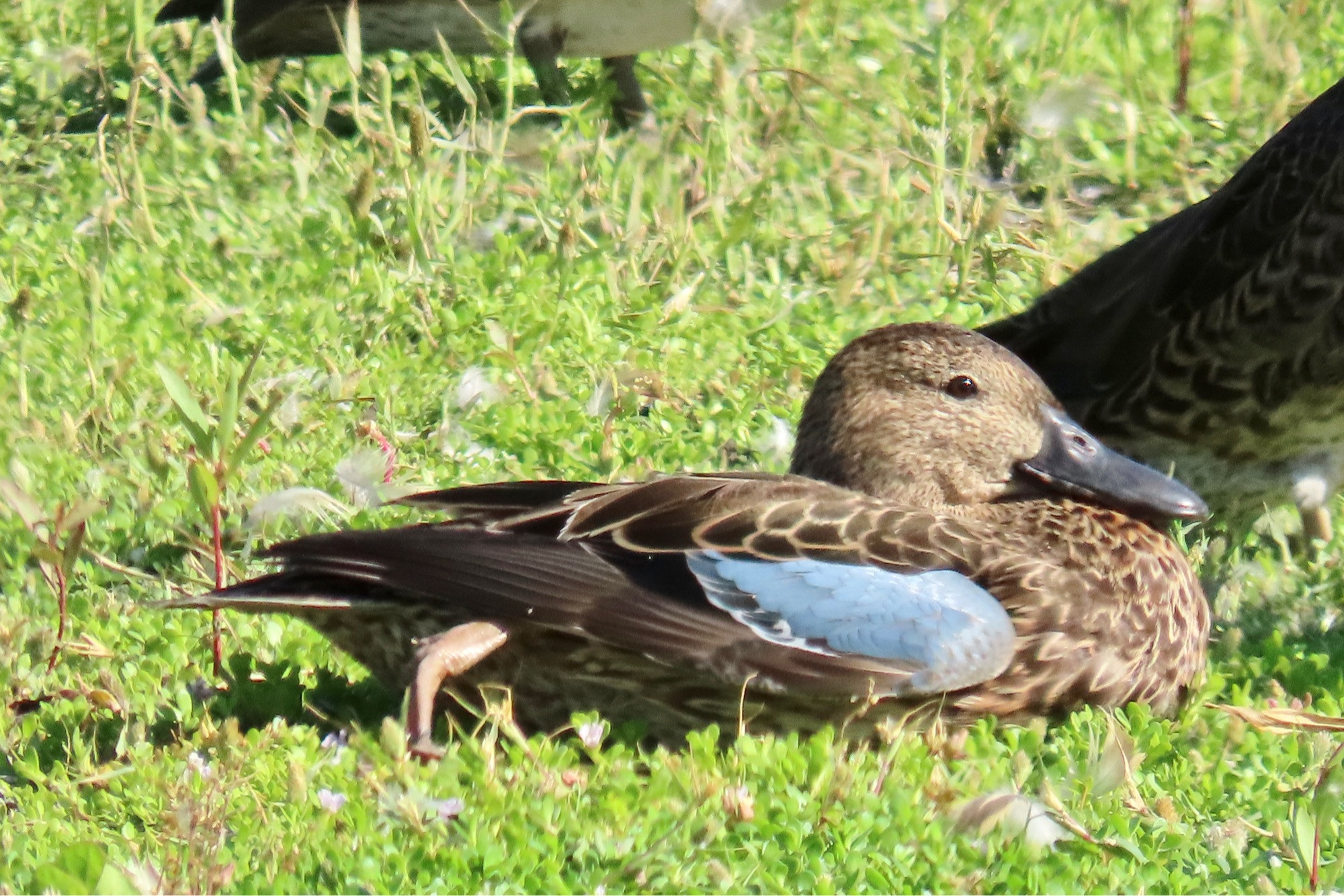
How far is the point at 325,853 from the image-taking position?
126 inches

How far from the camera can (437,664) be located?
11.6 feet

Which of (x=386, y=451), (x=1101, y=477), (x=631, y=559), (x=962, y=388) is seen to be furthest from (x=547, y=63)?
(x=631, y=559)

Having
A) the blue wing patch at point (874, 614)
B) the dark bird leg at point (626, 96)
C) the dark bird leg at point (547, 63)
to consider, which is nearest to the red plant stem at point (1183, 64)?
the dark bird leg at point (626, 96)

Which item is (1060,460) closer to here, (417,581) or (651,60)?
(417,581)

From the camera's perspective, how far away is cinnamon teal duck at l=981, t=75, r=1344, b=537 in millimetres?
4875

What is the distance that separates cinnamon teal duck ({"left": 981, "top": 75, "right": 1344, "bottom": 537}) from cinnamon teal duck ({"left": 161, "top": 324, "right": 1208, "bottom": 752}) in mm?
987

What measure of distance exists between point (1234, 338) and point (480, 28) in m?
3.42

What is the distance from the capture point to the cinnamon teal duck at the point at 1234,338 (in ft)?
16.0

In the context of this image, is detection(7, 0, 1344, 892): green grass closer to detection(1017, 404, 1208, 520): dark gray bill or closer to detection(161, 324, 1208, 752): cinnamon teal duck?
detection(161, 324, 1208, 752): cinnamon teal duck

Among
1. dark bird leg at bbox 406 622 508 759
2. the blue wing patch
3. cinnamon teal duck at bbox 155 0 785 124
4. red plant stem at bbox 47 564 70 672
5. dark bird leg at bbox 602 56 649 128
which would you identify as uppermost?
cinnamon teal duck at bbox 155 0 785 124

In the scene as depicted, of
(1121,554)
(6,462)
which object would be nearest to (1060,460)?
(1121,554)

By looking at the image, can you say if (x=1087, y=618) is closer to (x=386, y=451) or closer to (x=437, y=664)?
(x=437, y=664)

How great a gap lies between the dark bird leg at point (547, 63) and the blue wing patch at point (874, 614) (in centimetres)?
421

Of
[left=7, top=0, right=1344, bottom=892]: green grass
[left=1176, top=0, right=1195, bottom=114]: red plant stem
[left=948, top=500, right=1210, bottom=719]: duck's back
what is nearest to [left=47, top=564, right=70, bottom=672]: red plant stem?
[left=7, top=0, right=1344, bottom=892]: green grass
